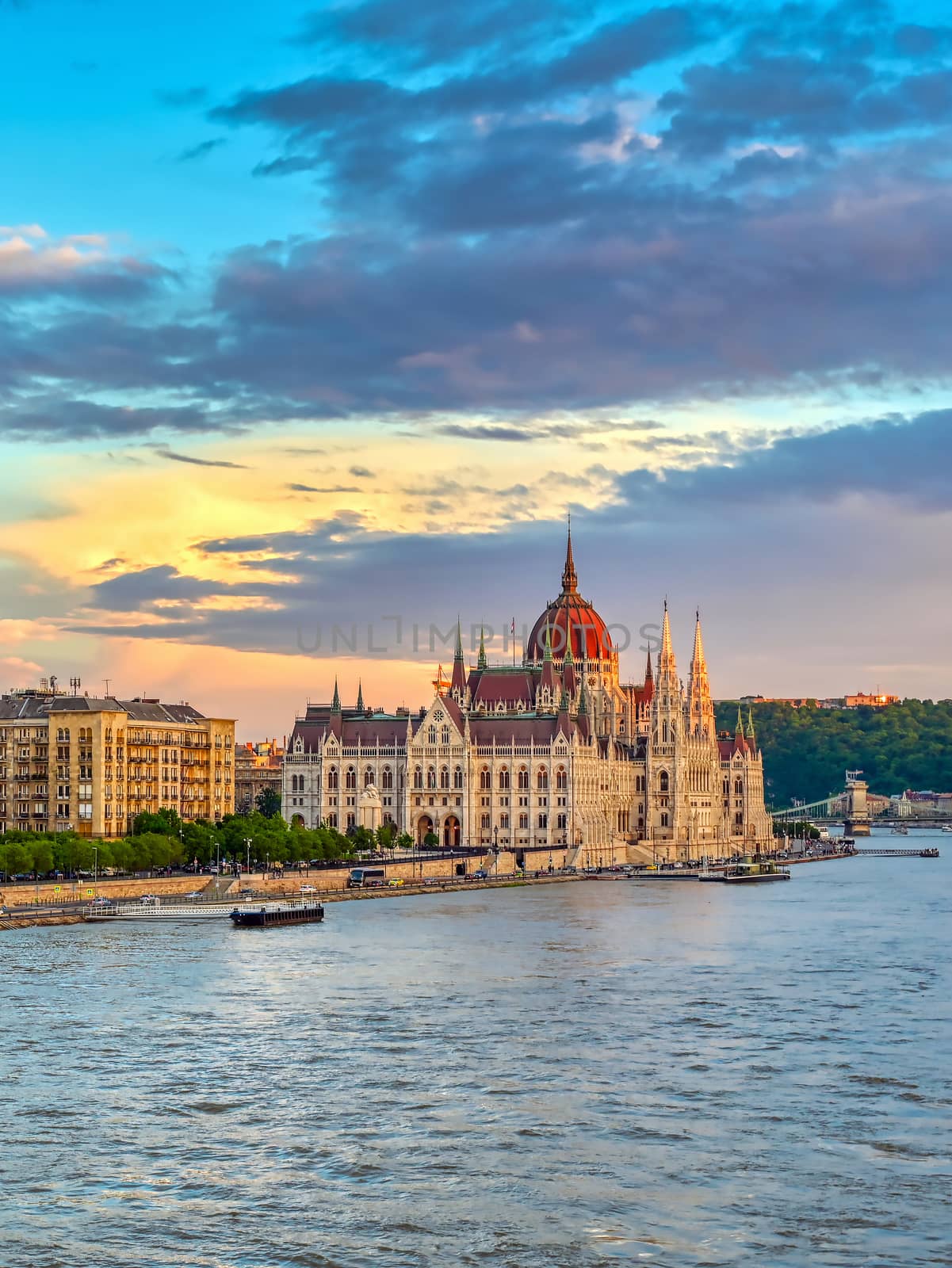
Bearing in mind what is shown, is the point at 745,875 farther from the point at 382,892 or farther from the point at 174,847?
the point at 174,847

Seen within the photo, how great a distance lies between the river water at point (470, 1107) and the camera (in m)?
45.0

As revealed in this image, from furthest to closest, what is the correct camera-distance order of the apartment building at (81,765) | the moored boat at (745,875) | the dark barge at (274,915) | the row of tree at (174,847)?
the moored boat at (745,875)
the apartment building at (81,765)
the row of tree at (174,847)
the dark barge at (274,915)

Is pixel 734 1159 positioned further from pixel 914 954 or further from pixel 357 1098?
pixel 914 954

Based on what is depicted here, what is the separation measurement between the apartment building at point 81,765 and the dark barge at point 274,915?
3631cm

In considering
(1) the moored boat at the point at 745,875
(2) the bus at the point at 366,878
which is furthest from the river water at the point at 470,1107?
(1) the moored boat at the point at 745,875

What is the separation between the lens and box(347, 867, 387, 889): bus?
14912 cm

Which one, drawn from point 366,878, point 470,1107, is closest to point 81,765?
point 366,878

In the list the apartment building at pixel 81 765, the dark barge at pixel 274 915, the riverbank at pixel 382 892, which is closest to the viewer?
the riverbank at pixel 382 892

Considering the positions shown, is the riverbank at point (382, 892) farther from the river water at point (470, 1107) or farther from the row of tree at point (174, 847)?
the river water at point (470, 1107)

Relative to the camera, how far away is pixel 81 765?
157 m

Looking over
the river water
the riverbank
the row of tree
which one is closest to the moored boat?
the riverbank

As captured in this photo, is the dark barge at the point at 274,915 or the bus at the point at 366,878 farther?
the bus at the point at 366,878

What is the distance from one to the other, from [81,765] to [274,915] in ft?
147

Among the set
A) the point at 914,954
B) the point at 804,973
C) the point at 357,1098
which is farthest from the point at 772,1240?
the point at 914,954
